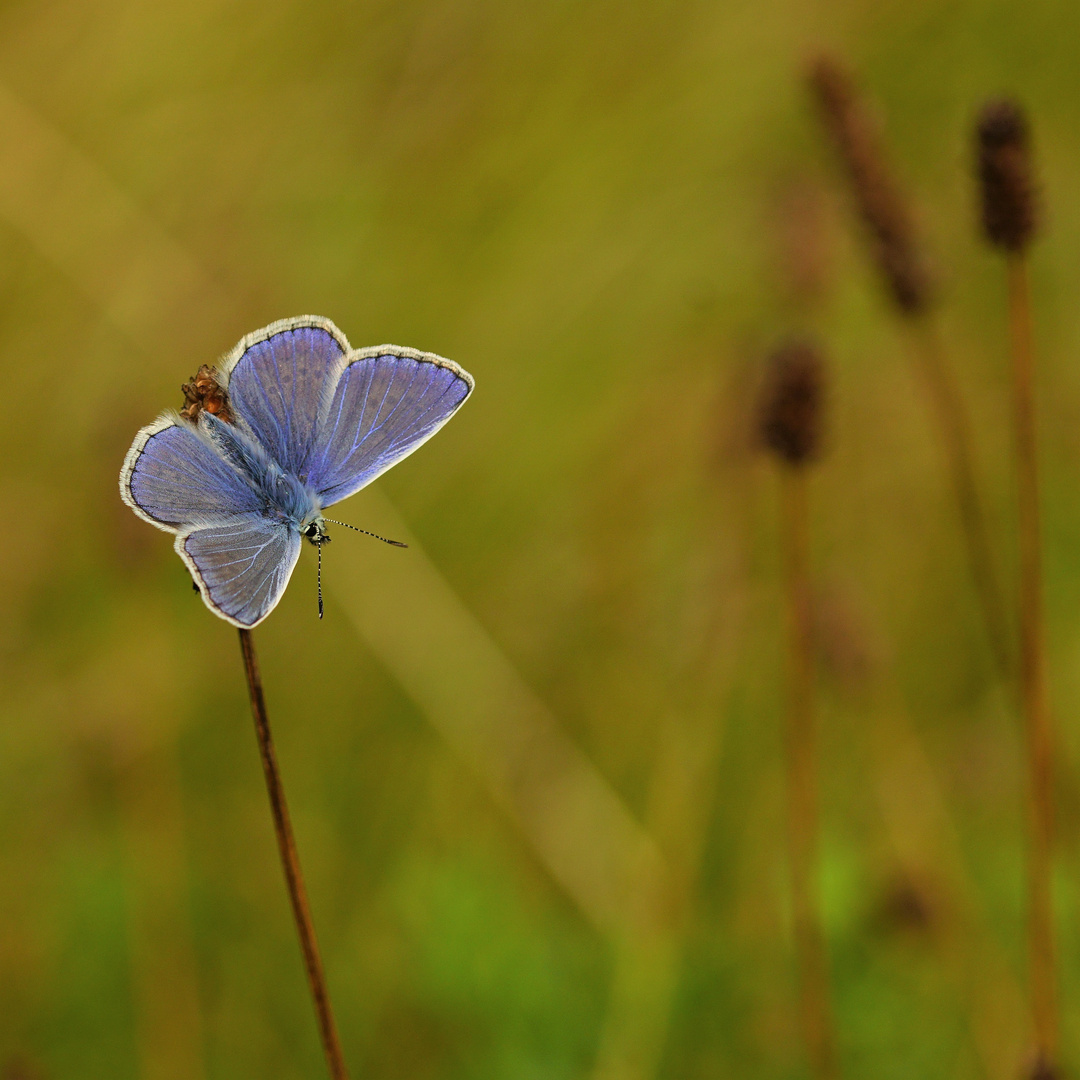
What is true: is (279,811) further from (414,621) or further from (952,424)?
(952,424)

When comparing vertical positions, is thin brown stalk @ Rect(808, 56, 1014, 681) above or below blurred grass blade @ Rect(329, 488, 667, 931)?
above

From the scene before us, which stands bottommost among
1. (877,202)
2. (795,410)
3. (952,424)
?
(952,424)

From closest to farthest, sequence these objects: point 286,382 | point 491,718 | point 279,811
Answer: point 279,811, point 286,382, point 491,718

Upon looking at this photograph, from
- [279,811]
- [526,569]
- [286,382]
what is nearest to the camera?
[279,811]

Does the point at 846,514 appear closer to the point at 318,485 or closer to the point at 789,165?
the point at 789,165

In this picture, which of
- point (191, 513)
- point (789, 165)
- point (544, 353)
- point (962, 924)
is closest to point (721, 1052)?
point (962, 924)

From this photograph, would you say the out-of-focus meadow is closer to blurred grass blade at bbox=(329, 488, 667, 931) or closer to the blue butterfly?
blurred grass blade at bbox=(329, 488, 667, 931)

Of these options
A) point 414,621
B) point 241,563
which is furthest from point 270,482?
point 414,621

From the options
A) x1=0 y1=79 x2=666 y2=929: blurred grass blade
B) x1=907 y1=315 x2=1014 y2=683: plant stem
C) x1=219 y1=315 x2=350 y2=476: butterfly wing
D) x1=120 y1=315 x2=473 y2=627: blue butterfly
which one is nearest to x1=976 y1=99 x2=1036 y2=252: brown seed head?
x1=120 y1=315 x2=473 y2=627: blue butterfly

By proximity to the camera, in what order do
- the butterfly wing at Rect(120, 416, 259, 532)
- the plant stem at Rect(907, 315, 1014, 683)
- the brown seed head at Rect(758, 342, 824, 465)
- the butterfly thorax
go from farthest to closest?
the plant stem at Rect(907, 315, 1014, 683), the butterfly thorax, the brown seed head at Rect(758, 342, 824, 465), the butterfly wing at Rect(120, 416, 259, 532)
